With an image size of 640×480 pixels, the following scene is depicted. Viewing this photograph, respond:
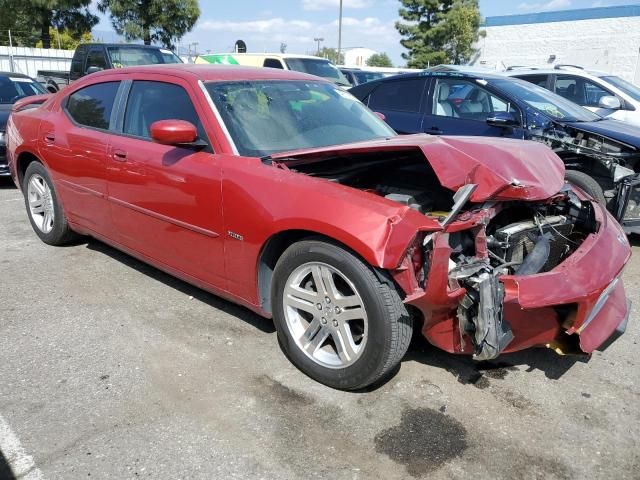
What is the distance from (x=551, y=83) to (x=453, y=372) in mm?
7325

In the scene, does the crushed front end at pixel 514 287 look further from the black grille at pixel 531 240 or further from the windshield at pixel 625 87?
the windshield at pixel 625 87

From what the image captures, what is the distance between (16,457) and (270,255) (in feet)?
4.99

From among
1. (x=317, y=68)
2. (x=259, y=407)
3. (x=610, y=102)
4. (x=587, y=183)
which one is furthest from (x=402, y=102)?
(x=317, y=68)

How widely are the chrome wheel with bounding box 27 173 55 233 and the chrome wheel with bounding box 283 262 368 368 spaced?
9.89 ft

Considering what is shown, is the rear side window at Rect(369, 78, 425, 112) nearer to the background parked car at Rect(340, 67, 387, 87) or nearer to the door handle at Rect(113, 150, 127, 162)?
the door handle at Rect(113, 150, 127, 162)

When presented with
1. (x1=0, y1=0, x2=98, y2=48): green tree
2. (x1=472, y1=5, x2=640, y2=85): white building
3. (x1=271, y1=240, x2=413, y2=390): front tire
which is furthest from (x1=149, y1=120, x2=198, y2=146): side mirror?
(x1=472, y1=5, x2=640, y2=85): white building

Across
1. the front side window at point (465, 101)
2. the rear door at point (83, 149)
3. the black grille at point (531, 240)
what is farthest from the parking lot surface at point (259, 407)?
the front side window at point (465, 101)

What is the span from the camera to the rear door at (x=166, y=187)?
333 centimetres

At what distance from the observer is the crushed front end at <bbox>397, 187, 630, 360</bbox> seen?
2.53m

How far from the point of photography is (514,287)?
8.36 ft

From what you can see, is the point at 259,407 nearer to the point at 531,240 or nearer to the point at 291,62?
the point at 531,240

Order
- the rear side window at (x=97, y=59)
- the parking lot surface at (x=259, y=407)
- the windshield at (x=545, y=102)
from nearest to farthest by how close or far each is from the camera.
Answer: the parking lot surface at (x=259, y=407), the windshield at (x=545, y=102), the rear side window at (x=97, y=59)

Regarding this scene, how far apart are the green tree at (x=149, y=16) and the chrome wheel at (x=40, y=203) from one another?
23165 mm

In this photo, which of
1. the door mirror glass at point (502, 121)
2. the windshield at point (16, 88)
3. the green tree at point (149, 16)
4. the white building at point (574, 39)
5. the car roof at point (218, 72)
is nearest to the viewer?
the car roof at point (218, 72)
